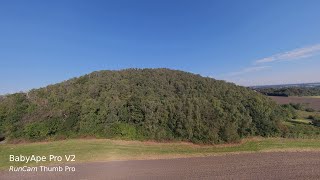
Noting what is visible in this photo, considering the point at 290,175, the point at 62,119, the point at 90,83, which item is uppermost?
the point at 90,83

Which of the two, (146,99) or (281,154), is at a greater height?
(146,99)

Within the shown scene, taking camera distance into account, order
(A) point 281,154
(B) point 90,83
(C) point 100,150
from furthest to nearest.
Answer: (B) point 90,83, (C) point 100,150, (A) point 281,154

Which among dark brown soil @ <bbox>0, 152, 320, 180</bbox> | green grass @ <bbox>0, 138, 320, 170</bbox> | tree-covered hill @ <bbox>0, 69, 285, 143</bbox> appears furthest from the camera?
tree-covered hill @ <bbox>0, 69, 285, 143</bbox>

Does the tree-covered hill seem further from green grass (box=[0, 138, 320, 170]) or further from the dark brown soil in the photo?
the dark brown soil

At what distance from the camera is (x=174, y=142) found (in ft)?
84.4

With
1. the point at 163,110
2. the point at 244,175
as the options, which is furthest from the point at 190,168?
the point at 163,110

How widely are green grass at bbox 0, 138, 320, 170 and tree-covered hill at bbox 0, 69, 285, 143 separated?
1.67 meters

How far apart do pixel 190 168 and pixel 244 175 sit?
3308 millimetres

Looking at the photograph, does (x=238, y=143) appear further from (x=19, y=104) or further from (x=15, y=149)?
(x=19, y=104)

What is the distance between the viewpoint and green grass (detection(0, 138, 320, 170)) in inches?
814

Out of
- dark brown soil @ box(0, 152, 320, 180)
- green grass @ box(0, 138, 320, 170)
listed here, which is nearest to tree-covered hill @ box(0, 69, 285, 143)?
green grass @ box(0, 138, 320, 170)

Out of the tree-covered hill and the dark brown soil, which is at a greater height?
the tree-covered hill

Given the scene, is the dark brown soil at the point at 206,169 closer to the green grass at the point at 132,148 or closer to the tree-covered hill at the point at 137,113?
the green grass at the point at 132,148

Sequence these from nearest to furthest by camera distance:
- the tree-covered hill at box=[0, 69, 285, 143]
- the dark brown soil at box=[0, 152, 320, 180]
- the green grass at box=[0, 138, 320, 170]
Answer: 1. the dark brown soil at box=[0, 152, 320, 180]
2. the green grass at box=[0, 138, 320, 170]
3. the tree-covered hill at box=[0, 69, 285, 143]
